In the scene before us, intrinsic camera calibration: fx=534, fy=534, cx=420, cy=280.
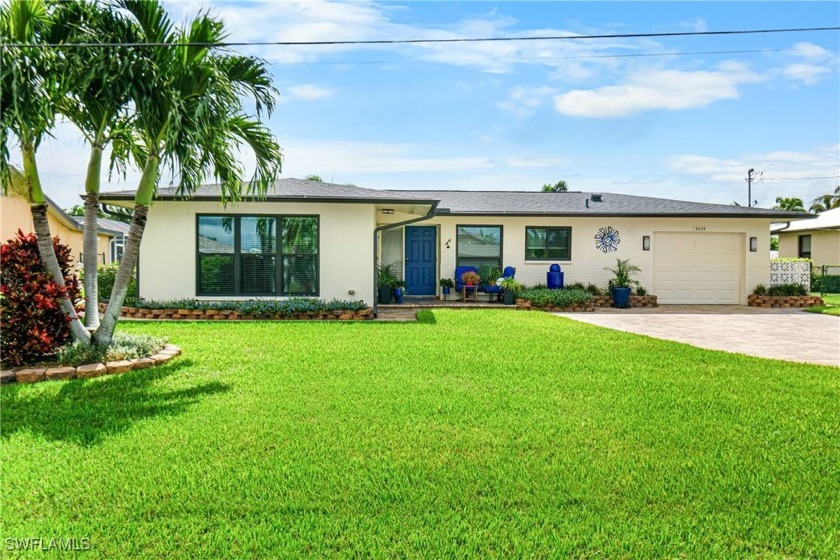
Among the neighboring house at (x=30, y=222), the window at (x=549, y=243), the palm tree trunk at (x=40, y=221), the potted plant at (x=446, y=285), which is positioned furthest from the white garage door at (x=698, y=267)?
the neighboring house at (x=30, y=222)

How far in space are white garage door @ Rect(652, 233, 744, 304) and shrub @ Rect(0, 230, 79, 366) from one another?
48.4 feet

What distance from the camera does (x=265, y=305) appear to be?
11.3 meters

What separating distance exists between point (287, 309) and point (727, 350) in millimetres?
8078

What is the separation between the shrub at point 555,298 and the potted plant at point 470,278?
49.3 inches

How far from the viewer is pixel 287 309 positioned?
11227 millimetres

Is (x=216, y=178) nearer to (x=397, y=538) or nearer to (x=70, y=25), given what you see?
(x=70, y=25)

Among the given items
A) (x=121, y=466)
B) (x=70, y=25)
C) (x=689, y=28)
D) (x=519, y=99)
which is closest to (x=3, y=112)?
(x=70, y=25)

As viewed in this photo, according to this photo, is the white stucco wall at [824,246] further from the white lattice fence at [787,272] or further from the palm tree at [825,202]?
the palm tree at [825,202]

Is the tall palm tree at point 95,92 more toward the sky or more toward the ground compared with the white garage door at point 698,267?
more toward the sky

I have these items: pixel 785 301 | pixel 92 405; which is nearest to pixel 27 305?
pixel 92 405

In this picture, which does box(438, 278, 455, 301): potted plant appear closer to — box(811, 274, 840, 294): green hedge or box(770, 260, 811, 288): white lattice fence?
box(770, 260, 811, 288): white lattice fence

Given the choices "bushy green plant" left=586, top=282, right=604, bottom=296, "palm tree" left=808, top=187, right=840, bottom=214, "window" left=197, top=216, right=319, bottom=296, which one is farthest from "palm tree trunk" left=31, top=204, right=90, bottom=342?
"palm tree" left=808, top=187, right=840, bottom=214

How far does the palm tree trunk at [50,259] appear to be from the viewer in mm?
6059

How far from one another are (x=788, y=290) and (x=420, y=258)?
1075cm
